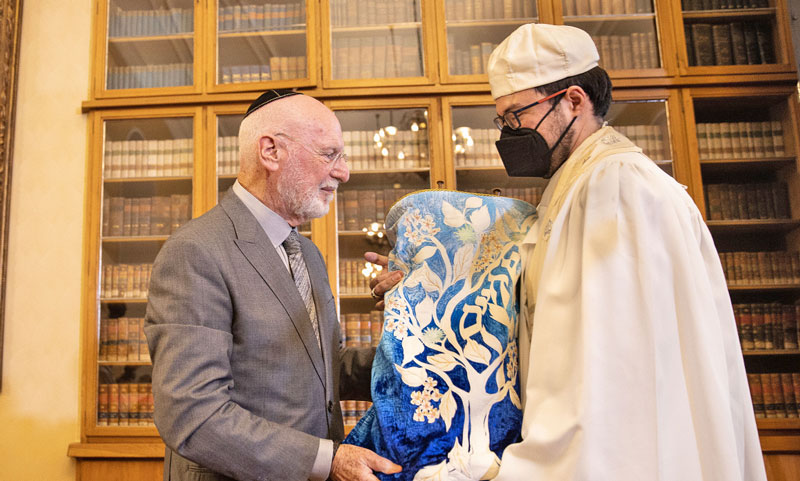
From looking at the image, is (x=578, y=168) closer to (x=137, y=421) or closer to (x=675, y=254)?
(x=675, y=254)

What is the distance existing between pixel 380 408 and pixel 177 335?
0.49 meters

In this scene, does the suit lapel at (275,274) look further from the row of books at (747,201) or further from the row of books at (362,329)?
the row of books at (747,201)

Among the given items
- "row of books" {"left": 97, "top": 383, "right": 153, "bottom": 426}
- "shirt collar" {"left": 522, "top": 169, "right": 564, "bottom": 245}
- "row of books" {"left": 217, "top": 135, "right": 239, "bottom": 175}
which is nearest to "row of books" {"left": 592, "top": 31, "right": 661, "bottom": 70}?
"row of books" {"left": 217, "top": 135, "right": 239, "bottom": 175}

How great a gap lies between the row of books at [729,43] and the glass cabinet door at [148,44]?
291 cm

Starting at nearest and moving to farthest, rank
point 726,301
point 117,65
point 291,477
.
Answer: point 726,301, point 291,477, point 117,65

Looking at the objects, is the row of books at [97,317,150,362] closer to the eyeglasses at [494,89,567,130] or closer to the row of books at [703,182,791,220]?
the eyeglasses at [494,89,567,130]

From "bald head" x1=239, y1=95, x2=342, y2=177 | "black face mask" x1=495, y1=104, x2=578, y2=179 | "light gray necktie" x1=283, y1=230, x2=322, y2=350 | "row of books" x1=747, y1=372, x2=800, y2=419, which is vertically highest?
"bald head" x1=239, y1=95, x2=342, y2=177

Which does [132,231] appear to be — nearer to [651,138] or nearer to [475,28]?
[475,28]

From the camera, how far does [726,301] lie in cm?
114

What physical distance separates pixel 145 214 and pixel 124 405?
1.09m

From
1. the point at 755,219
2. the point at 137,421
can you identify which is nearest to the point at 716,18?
the point at 755,219

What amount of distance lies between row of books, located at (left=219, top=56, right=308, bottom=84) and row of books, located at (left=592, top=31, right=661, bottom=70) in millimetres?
1715

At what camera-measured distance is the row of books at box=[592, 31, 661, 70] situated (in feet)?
11.7

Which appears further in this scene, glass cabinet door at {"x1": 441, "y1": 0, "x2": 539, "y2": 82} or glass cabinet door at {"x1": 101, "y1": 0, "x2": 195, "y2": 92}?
glass cabinet door at {"x1": 101, "y1": 0, "x2": 195, "y2": 92}
